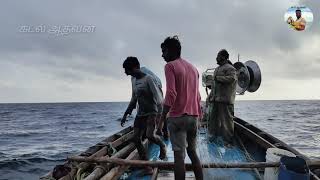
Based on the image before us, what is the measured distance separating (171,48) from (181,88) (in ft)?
1.65

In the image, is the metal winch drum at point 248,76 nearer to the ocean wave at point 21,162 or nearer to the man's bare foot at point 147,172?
the man's bare foot at point 147,172

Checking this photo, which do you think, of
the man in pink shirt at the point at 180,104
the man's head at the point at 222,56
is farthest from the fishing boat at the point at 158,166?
the man's head at the point at 222,56

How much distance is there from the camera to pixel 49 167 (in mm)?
15797

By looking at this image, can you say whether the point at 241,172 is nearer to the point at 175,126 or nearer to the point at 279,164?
the point at 279,164

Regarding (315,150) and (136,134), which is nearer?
(136,134)

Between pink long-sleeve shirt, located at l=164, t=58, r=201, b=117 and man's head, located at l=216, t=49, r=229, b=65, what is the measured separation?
2.96m

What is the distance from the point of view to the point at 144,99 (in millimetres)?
5699

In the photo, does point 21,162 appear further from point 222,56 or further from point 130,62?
point 130,62

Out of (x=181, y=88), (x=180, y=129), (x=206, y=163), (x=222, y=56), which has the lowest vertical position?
(x=206, y=163)

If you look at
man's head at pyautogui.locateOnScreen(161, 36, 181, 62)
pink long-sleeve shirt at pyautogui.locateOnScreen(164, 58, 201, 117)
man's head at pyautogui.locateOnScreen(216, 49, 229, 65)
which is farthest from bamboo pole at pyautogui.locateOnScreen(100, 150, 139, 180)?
man's head at pyautogui.locateOnScreen(216, 49, 229, 65)

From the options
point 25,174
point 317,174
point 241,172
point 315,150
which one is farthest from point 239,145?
point 315,150

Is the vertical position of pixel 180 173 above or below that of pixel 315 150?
above

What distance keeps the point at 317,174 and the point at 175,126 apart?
2.33 m

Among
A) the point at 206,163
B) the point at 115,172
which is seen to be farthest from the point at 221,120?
the point at 115,172
